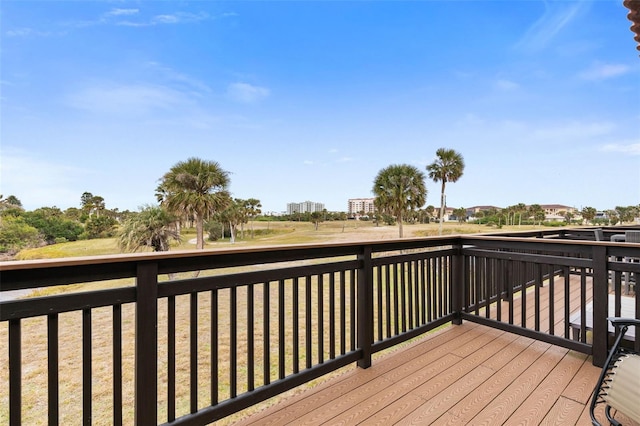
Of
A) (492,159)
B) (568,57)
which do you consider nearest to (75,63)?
(568,57)

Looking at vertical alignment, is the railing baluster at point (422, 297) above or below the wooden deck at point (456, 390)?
above

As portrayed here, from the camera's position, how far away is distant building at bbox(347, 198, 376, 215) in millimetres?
21359

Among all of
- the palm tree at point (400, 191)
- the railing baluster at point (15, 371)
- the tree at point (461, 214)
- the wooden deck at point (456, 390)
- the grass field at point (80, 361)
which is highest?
the palm tree at point (400, 191)

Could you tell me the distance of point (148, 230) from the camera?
1393cm

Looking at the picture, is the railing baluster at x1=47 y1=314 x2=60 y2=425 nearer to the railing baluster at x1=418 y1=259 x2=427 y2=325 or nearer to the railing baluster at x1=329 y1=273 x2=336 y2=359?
the railing baluster at x1=329 y1=273 x2=336 y2=359

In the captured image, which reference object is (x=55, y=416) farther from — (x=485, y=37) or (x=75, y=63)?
(x=75, y=63)

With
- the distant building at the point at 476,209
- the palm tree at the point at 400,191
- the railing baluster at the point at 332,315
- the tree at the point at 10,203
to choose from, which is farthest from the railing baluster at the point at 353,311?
the distant building at the point at 476,209

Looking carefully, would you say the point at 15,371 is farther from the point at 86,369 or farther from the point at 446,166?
the point at 446,166

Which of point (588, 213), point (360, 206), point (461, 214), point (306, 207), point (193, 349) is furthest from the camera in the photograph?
point (306, 207)

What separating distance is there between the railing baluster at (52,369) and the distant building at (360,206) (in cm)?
1983

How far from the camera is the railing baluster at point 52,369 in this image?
3.77 feet

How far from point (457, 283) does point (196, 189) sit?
15.9 m

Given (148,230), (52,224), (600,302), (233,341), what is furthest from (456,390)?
(52,224)

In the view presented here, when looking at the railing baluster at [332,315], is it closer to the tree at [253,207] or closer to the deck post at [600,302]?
the deck post at [600,302]
